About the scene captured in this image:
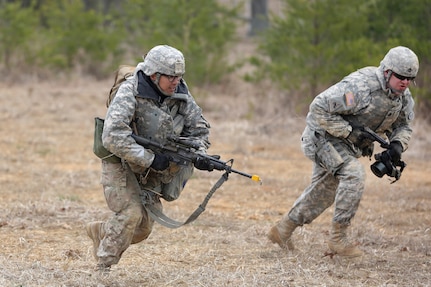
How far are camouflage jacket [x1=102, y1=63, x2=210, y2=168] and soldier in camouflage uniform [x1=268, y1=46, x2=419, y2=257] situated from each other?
1121 mm

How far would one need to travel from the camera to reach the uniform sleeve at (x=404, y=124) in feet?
21.6

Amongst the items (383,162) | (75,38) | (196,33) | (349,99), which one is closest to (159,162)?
(349,99)

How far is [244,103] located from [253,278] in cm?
1101

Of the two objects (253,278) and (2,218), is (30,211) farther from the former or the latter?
(253,278)

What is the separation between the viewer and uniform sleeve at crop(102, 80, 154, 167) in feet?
17.8

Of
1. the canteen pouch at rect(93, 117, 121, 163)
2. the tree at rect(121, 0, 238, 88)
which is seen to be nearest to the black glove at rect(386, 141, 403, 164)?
the canteen pouch at rect(93, 117, 121, 163)

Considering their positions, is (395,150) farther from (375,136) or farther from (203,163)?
(203,163)

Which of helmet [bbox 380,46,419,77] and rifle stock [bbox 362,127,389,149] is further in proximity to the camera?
rifle stock [bbox 362,127,389,149]

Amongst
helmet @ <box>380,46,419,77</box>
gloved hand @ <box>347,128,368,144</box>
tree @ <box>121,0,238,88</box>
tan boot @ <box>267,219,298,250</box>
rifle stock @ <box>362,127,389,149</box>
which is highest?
helmet @ <box>380,46,419,77</box>

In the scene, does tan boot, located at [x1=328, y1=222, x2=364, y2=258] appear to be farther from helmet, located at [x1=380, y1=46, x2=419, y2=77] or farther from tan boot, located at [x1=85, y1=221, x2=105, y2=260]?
tan boot, located at [x1=85, y1=221, x2=105, y2=260]

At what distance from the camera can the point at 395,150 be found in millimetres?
6445

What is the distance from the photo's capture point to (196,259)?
6.71 metres

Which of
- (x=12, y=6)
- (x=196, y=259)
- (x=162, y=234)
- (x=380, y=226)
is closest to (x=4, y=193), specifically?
(x=162, y=234)

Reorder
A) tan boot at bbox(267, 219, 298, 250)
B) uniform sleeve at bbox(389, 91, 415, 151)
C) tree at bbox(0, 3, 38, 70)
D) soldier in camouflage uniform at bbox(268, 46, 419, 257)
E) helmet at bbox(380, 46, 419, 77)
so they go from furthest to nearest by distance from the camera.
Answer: tree at bbox(0, 3, 38, 70), tan boot at bbox(267, 219, 298, 250), uniform sleeve at bbox(389, 91, 415, 151), soldier in camouflage uniform at bbox(268, 46, 419, 257), helmet at bbox(380, 46, 419, 77)
